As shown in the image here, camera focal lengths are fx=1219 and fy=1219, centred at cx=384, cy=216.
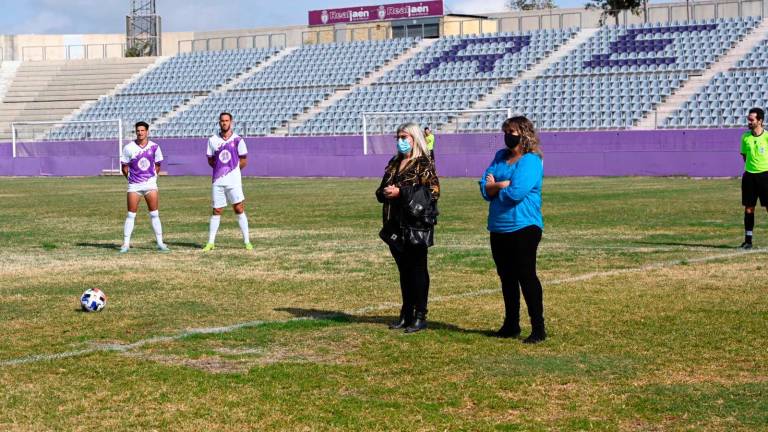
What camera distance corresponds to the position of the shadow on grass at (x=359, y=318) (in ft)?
33.0

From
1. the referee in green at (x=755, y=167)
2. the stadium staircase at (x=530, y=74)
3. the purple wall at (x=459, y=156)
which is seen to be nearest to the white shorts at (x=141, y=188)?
the referee in green at (x=755, y=167)

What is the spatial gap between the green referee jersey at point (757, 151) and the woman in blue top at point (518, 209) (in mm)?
8674

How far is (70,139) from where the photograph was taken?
187 feet

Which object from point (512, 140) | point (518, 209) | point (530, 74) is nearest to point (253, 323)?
point (518, 209)

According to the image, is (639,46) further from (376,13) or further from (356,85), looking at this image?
(376,13)

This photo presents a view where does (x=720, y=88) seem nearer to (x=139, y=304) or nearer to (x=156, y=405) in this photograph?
(x=139, y=304)

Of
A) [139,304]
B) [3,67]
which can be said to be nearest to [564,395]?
[139,304]

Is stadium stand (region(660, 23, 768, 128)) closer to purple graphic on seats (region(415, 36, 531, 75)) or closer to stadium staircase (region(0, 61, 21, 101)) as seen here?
purple graphic on seats (region(415, 36, 531, 75))

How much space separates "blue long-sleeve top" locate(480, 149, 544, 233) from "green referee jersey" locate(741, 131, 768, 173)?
869 cm

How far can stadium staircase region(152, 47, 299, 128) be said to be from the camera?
57.6 metres

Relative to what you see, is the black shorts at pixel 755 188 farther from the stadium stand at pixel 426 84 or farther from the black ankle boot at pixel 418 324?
the stadium stand at pixel 426 84

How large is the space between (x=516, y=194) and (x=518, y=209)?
183mm

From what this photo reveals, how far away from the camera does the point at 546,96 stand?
162ft

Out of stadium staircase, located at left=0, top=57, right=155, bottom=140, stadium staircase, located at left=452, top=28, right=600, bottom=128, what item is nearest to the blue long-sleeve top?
stadium staircase, located at left=452, top=28, right=600, bottom=128
